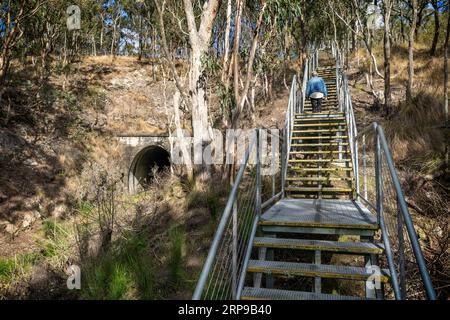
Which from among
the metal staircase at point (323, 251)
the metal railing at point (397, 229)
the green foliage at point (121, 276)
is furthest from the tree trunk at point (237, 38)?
the green foliage at point (121, 276)

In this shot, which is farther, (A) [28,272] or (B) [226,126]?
(B) [226,126]

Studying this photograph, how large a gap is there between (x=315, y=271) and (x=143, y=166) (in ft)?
49.4

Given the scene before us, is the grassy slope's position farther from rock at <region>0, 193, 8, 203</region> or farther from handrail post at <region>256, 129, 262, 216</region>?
rock at <region>0, 193, 8, 203</region>

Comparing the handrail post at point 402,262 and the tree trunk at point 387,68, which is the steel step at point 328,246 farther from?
the tree trunk at point 387,68

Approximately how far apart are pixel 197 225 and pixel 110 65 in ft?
79.2

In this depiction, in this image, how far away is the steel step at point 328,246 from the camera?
Result: 3271 millimetres

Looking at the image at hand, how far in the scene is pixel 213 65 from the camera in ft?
Result: 24.0

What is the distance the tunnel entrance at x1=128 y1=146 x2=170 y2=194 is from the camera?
1545cm

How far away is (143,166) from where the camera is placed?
1706cm

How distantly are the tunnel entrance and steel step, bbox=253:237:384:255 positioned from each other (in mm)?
11160

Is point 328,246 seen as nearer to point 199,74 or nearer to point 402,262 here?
point 402,262

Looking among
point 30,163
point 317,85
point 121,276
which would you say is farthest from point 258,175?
point 30,163
